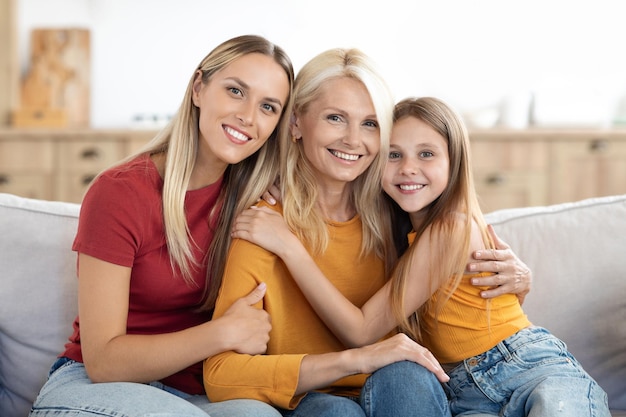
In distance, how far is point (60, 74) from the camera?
15.4ft

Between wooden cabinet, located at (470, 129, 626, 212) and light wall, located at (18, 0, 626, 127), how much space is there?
57cm

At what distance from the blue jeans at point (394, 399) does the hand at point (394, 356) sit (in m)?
0.01

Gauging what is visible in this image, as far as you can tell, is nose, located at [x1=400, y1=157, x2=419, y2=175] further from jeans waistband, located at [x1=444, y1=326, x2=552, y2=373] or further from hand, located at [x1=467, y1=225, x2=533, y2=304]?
jeans waistband, located at [x1=444, y1=326, x2=552, y2=373]

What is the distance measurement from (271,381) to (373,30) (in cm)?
351

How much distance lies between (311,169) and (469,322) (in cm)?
51

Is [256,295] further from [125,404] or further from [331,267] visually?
[125,404]

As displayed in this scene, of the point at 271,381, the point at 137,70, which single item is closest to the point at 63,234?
the point at 271,381

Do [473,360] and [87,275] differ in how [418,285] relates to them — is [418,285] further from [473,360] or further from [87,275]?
[87,275]

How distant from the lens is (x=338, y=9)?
477 cm

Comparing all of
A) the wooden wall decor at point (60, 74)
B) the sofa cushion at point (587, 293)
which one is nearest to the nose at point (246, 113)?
the sofa cushion at point (587, 293)

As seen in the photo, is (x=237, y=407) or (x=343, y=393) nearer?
(x=237, y=407)

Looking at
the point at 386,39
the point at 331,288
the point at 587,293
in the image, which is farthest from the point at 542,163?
the point at 331,288

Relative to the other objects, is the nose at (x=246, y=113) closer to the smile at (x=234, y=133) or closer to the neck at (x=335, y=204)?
the smile at (x=234, y=133)

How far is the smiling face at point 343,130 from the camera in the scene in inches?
71.6
